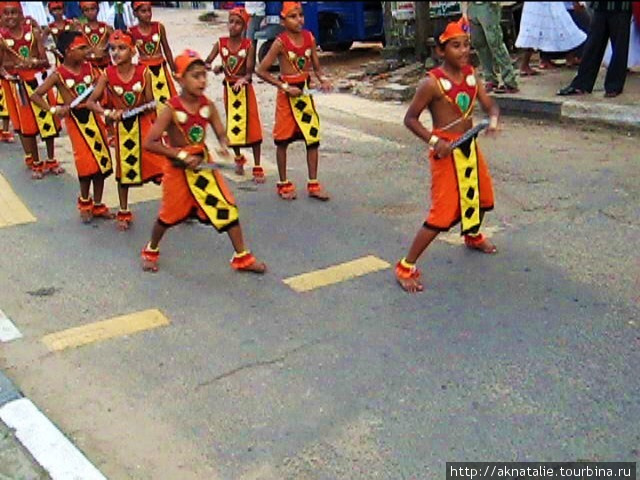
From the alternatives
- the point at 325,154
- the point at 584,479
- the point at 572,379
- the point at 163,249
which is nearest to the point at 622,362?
the point at 572,379

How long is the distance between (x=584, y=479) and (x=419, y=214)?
3.40 m

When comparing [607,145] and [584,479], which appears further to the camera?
[607,145]

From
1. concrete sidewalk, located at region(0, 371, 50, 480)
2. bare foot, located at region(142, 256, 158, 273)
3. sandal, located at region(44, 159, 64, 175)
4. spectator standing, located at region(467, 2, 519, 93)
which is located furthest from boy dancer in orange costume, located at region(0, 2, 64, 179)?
spectator standing, located at region(467, 2, 519, 93)

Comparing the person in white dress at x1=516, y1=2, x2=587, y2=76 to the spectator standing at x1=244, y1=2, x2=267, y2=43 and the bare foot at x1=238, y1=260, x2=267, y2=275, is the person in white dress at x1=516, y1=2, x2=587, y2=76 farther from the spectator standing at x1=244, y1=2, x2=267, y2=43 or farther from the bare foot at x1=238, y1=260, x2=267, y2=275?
the bare foot at x1=238, y1=260, x2=267, y2=275

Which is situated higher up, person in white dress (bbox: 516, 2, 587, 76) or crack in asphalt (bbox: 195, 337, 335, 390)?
person in white dress (bbox: 516, 2, 587, 76)

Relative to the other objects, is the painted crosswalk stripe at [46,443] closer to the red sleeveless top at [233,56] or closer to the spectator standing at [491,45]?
the red sleeveless top at [233,56]

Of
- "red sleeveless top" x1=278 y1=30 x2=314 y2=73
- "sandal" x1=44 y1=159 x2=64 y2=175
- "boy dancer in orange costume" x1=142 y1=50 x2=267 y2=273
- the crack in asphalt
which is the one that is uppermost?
"red sleeveless top" x1=278 y1=30 x2=314 y2=73

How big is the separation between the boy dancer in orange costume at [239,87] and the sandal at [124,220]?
4.33 feet

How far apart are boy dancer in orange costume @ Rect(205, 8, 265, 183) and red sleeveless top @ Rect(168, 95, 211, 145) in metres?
2.07

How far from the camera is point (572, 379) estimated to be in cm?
383

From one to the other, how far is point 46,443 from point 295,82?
393 centimetres

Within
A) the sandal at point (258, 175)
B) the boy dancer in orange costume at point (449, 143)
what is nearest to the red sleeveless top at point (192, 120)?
the boy dancer in orange costume at point (449, 143)

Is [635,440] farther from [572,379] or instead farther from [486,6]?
[486,6]

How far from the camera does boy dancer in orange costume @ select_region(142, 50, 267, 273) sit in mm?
4957
